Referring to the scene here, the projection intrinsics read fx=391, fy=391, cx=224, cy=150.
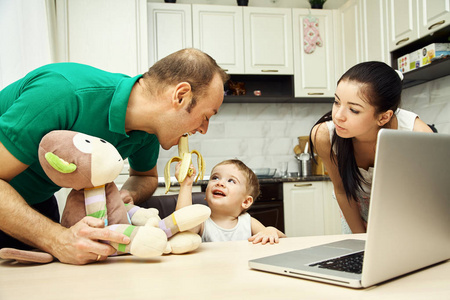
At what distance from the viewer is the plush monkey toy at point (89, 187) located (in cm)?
89

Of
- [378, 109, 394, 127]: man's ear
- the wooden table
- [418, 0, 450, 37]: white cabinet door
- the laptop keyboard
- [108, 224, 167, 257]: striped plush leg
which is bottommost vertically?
the wooden table

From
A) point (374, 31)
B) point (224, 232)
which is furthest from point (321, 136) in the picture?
point (374, 31)

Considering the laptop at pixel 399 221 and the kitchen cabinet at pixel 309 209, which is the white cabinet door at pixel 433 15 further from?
the laptop at pixel 399 221

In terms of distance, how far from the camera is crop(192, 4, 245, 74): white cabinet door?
3.59 metres

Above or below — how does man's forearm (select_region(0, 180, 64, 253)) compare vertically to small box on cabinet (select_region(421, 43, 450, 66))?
below

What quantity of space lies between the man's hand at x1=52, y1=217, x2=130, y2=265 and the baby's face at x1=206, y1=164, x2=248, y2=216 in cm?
74

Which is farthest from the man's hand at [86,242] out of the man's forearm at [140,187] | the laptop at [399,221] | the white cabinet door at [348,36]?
the white cabinet door at [348,36]

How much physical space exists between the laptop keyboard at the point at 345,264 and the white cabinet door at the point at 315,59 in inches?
122

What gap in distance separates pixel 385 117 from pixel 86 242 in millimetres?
1171

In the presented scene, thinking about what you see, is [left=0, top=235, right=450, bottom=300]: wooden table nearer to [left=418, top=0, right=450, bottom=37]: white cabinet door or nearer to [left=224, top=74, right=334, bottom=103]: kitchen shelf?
[left=418, top=0, right=450, bottom=37]: white cabinet door

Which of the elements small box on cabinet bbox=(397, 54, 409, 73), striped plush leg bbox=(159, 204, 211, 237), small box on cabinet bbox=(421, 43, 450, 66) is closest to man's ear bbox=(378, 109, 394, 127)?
striped plush leg bbox=(159, 204, 211, 237)

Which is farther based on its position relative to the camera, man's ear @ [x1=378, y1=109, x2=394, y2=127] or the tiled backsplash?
the tiled backsplash

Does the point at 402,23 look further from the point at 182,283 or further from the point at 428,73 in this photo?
the point at 182,283

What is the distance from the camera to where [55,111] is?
3.33 ft
